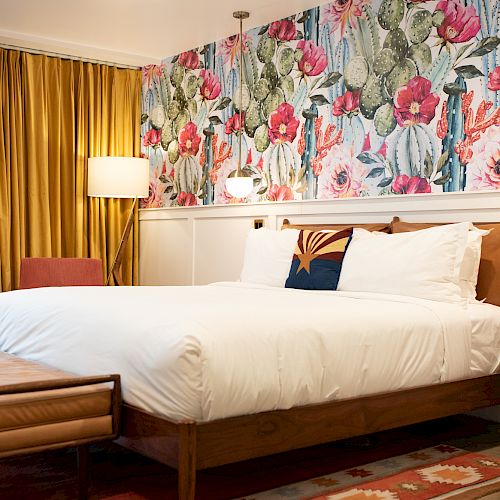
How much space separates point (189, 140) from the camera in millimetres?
5723

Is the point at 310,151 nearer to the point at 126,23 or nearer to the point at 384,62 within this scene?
the point at 384,62

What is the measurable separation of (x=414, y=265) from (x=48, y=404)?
69.8 inches

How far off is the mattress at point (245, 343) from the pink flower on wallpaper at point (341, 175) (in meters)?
1.13

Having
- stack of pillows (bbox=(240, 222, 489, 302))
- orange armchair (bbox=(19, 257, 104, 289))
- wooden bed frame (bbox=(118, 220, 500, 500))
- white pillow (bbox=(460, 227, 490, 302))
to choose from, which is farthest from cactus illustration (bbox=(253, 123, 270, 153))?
wooden bed frame (bbox=(118, 220, 500, 500))

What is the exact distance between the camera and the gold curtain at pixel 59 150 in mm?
5406

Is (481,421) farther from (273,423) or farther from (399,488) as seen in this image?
(273,423)

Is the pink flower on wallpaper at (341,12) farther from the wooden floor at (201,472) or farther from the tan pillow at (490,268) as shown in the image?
the wooden floor at (201,472)

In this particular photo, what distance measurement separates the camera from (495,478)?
9.41 feet

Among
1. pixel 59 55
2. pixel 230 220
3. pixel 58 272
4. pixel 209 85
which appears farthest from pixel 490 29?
pixel 59 55

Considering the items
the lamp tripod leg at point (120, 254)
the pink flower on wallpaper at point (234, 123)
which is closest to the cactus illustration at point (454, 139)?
the pink flower on wallpaper at point (234, 123)

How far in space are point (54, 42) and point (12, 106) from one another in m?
0.55

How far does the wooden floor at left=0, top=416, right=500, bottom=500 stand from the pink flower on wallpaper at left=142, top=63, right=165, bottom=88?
3.58 metres

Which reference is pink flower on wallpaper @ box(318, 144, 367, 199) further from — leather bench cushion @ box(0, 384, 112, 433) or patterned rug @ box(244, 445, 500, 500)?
leather bench cushion @ box(0, 384, 112, 433)

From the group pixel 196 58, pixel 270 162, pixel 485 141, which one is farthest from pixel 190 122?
pixel 485 141
